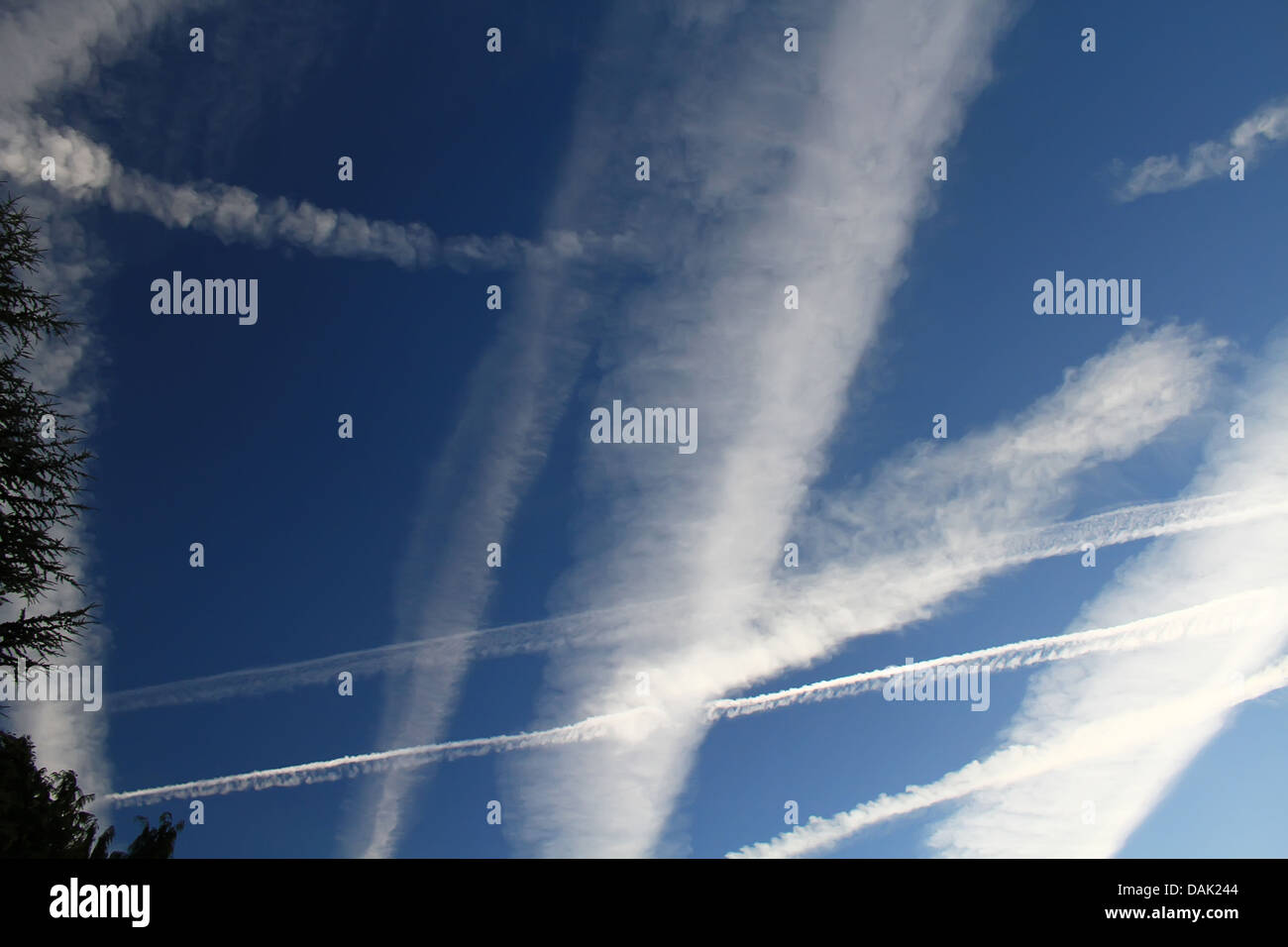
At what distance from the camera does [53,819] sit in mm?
29062

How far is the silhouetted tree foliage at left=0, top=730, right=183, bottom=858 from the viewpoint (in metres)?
25.1

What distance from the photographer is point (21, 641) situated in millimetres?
15336

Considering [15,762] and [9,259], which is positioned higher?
[9,259]

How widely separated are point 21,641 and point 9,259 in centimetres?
1017

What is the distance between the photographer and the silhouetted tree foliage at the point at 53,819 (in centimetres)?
2514
